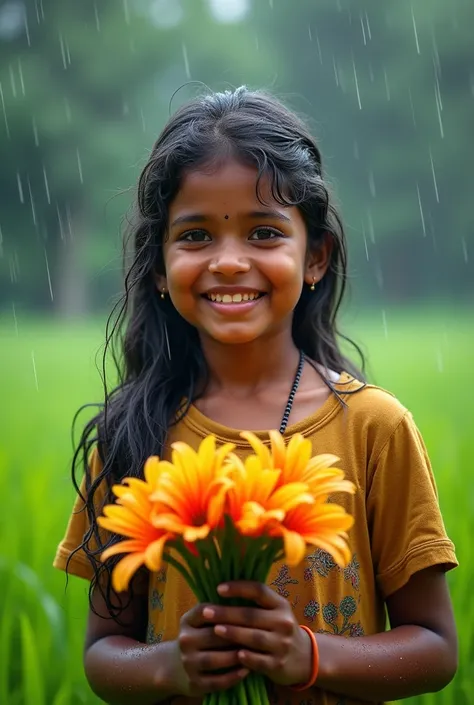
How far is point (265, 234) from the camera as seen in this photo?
1.61 m

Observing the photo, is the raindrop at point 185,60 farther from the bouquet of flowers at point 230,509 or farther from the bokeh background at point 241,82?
the bouquet of flowers at point 230,509

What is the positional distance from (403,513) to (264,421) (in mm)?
264

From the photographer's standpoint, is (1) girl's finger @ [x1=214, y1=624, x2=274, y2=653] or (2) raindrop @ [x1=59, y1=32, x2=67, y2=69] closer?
(1) girl's finger @ [x1=214, y1=624, x2=274, y2=653]

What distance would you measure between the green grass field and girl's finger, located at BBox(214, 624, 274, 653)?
86 cm

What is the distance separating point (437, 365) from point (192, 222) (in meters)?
4.17

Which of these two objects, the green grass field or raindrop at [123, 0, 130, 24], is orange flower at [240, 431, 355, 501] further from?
raindrop at [123, 0, 130, 24]

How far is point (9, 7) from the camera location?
1681 cm

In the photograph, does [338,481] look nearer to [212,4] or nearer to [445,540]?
[445,540]

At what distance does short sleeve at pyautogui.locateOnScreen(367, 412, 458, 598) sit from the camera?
1523mm

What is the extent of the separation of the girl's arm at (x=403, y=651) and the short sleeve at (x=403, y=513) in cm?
3

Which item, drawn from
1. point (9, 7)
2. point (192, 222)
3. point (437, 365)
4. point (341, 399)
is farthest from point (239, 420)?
point (9, 7)

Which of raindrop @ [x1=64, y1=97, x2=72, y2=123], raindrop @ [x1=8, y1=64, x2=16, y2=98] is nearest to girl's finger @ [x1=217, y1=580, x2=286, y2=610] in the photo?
raindrop @ [x1=8, y1=64, x2=16, y2=98]

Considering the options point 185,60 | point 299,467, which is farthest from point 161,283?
point 185,60

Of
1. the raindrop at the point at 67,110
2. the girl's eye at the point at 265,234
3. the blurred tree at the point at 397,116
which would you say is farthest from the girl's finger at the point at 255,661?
the raindrop at the point at 67,110
